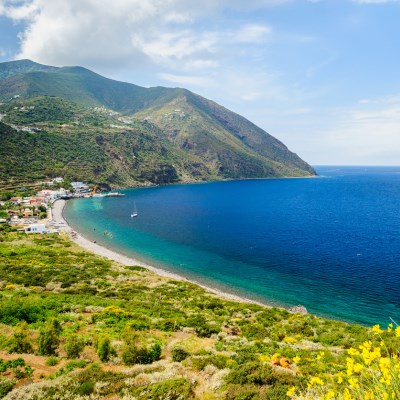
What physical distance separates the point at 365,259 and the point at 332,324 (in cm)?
3367

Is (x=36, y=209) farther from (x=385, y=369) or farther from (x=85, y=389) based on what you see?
(x=385, y=369)

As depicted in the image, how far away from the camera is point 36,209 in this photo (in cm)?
9738

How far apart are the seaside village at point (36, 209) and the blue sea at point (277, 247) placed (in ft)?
27.1

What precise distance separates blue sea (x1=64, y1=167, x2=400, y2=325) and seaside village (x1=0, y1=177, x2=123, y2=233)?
827cm

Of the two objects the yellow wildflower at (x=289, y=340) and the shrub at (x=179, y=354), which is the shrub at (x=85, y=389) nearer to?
the shrub at (x=179, y=354)

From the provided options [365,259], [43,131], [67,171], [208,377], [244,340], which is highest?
[43,131]

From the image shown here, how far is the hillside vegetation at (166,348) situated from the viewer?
9789 millimetres

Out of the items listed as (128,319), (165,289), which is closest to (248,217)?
(165,289)

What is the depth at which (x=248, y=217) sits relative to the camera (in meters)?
104

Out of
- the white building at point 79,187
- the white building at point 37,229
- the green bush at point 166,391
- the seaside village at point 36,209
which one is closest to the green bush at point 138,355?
the green bush at point 166,391

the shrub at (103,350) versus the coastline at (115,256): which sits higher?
the shrub at (103,350)

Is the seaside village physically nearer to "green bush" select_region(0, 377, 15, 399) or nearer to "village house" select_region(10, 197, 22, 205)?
"village house" select_region(10, 197, 22, 205)

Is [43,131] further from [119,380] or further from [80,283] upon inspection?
[119,380]

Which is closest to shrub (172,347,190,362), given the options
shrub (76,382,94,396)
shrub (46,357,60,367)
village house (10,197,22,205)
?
shrub (76,382,94,396)
